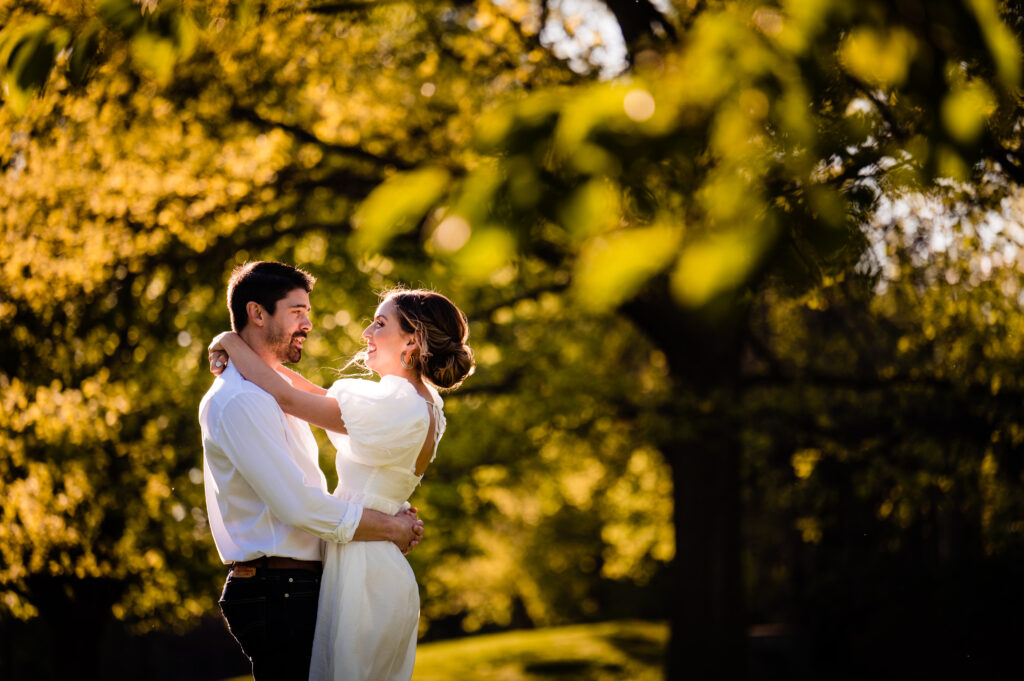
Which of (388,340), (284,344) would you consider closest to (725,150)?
(388,340)

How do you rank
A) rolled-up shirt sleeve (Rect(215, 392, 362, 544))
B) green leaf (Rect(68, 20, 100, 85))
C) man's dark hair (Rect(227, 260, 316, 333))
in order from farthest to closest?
man's dark hair (Rect(227, 260, 316, 333)), rolled-up shirt sleeve (Rect(215, 392, 362, 544)), green leaf (Rect(68, 20, 100, 85))

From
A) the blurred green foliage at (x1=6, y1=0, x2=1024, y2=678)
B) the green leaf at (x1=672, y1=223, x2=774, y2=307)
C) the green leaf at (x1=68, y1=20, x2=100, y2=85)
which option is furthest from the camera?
the green leaf at (x1=68, y1=20, x2=100, y2=85)

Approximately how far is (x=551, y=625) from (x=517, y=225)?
36.4m

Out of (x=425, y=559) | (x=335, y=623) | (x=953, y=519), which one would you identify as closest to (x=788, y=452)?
(x=953, y=519)

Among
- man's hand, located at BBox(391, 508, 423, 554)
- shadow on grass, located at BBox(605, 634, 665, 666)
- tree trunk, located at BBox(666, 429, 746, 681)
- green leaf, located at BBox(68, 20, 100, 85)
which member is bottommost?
shadow on grass, located at BBox(605, 634, 665, 666)

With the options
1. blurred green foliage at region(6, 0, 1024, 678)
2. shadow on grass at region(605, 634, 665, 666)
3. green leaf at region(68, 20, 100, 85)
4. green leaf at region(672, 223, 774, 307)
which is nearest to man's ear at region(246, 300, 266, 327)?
blurred green foliage at region(6, 0, 1024, 678)

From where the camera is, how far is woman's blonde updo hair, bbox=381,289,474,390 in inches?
152

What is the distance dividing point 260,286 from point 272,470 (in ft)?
2.50

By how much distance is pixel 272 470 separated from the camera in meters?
3.38

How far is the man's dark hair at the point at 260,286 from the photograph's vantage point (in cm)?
371

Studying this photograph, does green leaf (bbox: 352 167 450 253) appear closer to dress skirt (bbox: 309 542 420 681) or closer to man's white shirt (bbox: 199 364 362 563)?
man's white shirt (bbox: 199 364 362 563)

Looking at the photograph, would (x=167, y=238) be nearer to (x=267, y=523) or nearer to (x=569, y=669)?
(x=267, y=523)

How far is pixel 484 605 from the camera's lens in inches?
1436

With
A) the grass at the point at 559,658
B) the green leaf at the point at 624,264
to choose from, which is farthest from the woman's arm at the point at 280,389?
the grass at the point at 559,658
